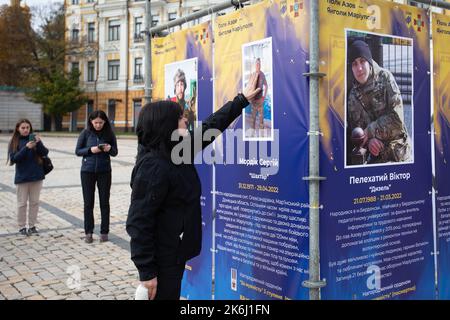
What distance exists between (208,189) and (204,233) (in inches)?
16.1

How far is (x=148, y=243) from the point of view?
9.81 feet

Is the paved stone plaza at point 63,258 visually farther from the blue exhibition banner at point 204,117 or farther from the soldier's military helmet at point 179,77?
the soldier's military helmet at point 179,77

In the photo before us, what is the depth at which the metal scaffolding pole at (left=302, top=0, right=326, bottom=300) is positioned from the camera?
3.30 metres

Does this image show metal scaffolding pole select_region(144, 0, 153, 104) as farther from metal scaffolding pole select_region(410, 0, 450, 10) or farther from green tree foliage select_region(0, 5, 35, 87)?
green tree foliage select_region(0, 5, 35, 87)

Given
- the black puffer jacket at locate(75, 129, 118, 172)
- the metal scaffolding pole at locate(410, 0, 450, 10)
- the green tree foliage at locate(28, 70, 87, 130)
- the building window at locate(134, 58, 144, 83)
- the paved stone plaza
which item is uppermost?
the building window at locate(134, 58, 144, 83)

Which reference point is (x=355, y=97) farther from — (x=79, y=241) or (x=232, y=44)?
(x=79, y=241)

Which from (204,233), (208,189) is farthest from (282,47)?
(204,233)

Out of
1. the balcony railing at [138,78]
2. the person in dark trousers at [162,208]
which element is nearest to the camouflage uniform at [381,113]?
the person in dark trousers at [162,208]

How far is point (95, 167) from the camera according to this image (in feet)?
24.6

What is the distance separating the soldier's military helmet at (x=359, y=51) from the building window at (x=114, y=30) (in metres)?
46.4

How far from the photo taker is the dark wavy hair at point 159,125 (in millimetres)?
3057

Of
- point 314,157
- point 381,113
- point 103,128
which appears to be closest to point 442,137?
point 381,113

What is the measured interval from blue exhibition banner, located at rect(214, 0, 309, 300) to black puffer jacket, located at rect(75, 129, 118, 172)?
3626 millimetres

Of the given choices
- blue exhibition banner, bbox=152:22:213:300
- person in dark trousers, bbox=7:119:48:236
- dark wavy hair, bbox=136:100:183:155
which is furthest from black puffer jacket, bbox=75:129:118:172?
dark wavy hair, bbox=136:100:183:155
